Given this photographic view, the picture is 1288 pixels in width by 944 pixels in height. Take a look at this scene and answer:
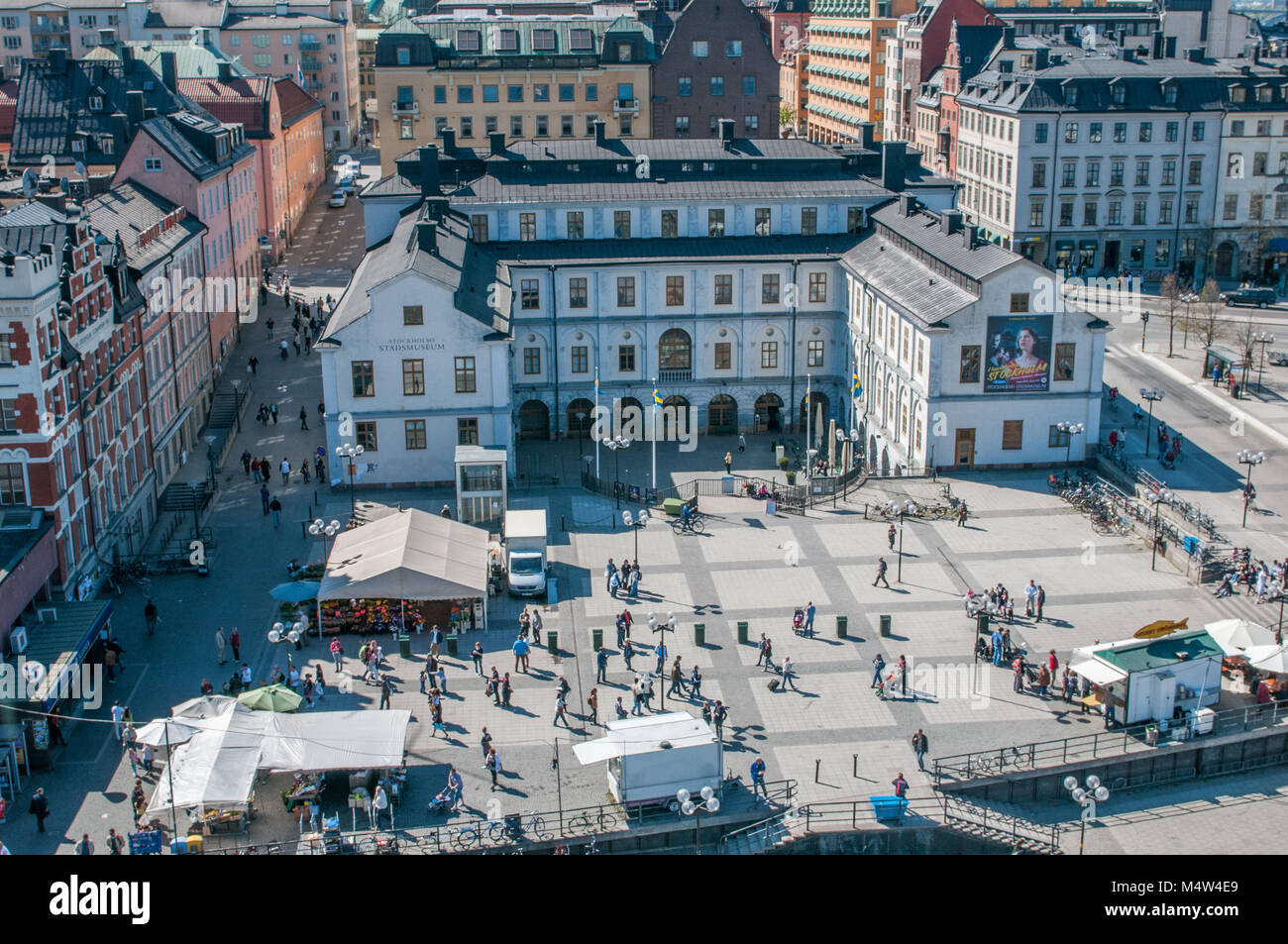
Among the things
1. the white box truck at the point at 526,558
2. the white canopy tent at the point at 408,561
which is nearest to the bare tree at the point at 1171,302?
the white box truck at the point at 526,558

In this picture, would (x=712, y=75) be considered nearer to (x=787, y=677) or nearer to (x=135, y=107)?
(x=135, y=107)

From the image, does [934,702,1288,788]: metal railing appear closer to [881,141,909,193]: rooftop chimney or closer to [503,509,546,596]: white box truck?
[503,509,546,596]: white box truck

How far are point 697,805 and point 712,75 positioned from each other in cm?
9059

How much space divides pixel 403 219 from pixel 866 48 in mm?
99062

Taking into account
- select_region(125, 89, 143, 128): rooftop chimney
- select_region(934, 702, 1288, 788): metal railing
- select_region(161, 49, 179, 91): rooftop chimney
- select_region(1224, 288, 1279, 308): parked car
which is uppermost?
select_region(161, 49, 179, 91): rooftop chimney

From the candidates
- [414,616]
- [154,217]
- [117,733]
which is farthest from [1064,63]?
[117,733]

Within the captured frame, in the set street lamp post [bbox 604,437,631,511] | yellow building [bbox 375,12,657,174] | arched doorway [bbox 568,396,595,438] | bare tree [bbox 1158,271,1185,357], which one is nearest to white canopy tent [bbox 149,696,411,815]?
street lamp post [bbox 604,437,631,511]

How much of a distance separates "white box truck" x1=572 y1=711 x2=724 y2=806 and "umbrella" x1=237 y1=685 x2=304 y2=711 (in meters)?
10.0

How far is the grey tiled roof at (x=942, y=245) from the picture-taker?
67.9 m

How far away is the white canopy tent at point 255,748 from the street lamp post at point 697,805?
336 inches

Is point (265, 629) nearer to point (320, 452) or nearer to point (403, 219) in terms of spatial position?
point (320, 452)

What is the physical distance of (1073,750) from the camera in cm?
4475

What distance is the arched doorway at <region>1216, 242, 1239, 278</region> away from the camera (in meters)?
114

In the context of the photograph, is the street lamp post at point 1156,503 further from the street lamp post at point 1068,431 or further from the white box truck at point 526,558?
the white box truck at point 526,558
